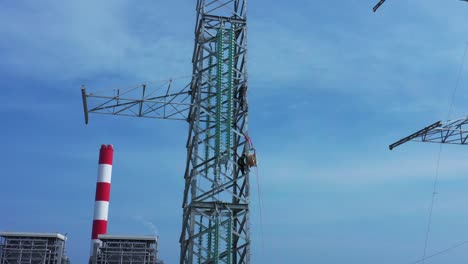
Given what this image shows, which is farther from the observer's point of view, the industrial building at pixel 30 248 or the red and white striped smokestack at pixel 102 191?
the red and white striped smokestack at pixel 102 191

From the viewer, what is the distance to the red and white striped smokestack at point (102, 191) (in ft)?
183

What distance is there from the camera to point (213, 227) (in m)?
30.5

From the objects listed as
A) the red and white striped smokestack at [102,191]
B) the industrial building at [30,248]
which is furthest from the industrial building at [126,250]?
the red and white striped smokestack at [102,191]

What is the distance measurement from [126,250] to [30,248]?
7294 millimetres

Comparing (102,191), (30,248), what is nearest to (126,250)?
(30,248)

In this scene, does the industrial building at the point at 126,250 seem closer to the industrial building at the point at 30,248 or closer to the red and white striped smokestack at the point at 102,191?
the industrial building at the point at 30,248

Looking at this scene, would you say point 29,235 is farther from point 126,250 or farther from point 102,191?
point 102,191

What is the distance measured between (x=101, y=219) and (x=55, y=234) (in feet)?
45.4

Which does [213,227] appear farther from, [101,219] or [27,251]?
[101,219]

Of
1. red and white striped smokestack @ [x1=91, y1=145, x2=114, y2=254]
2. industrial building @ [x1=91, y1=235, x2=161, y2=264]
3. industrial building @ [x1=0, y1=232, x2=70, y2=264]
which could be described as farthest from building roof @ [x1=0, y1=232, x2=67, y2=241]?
red and white striped smokestack @ [x1=91, y1=145, x2=114, y2=254]

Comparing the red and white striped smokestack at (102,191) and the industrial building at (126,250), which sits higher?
the red and white striped smokestack at (102,191)

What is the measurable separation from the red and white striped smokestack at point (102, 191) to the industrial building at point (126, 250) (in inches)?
519

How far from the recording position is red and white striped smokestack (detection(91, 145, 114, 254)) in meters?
55.7

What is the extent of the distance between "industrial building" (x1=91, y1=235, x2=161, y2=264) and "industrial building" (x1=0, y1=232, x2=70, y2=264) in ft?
10.3
